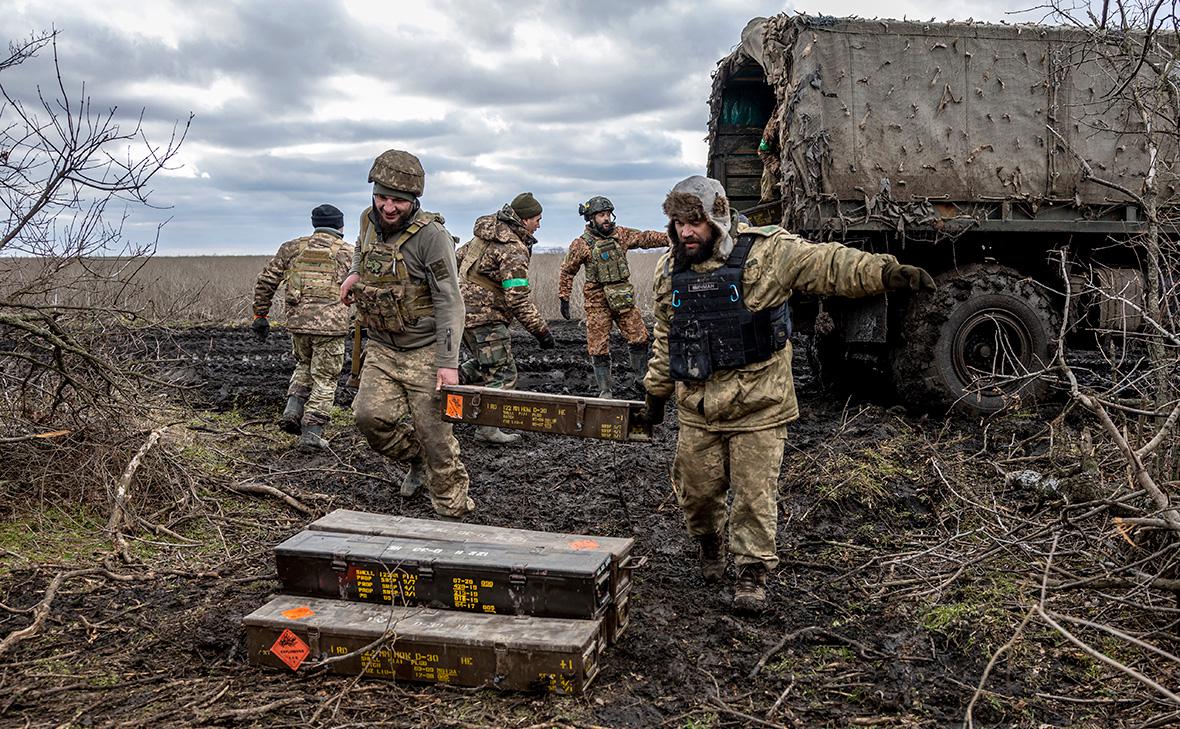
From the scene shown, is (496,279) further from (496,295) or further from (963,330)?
(963,330)

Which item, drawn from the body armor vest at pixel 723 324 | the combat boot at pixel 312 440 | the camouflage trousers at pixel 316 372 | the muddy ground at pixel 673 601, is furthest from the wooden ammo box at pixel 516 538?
the camouflage trousers at pixel 316 372

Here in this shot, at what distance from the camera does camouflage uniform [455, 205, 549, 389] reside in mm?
8492

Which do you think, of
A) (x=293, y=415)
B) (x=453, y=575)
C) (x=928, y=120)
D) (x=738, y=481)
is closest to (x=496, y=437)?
(x=293, y=415)

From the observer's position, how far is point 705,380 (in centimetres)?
477

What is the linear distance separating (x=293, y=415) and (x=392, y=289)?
116 inches

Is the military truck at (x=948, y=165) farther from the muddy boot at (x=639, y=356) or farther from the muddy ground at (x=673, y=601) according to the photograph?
the muddy boot at (x=639, y=356)

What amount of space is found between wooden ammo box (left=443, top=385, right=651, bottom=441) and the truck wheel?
4149 mm

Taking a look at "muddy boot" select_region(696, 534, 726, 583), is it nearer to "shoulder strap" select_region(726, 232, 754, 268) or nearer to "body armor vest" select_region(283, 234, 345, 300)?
"shoulder strap" select_region(726, 232, 754, 268)

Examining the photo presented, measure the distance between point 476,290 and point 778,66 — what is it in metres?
3.13

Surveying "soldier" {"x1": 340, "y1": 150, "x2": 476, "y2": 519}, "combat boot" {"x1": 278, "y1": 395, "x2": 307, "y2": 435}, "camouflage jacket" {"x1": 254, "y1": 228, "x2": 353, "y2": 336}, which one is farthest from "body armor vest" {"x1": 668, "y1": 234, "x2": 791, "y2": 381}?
"combat boot" {"x1": 278, "y1": 395, "x2": 307, "y2": 435}

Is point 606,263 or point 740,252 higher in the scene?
point 606,263

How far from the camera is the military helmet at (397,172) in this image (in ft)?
18.4

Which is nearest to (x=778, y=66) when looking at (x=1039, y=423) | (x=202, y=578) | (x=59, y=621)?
(x=1039, y=423)

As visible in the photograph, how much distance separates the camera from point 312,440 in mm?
8039
